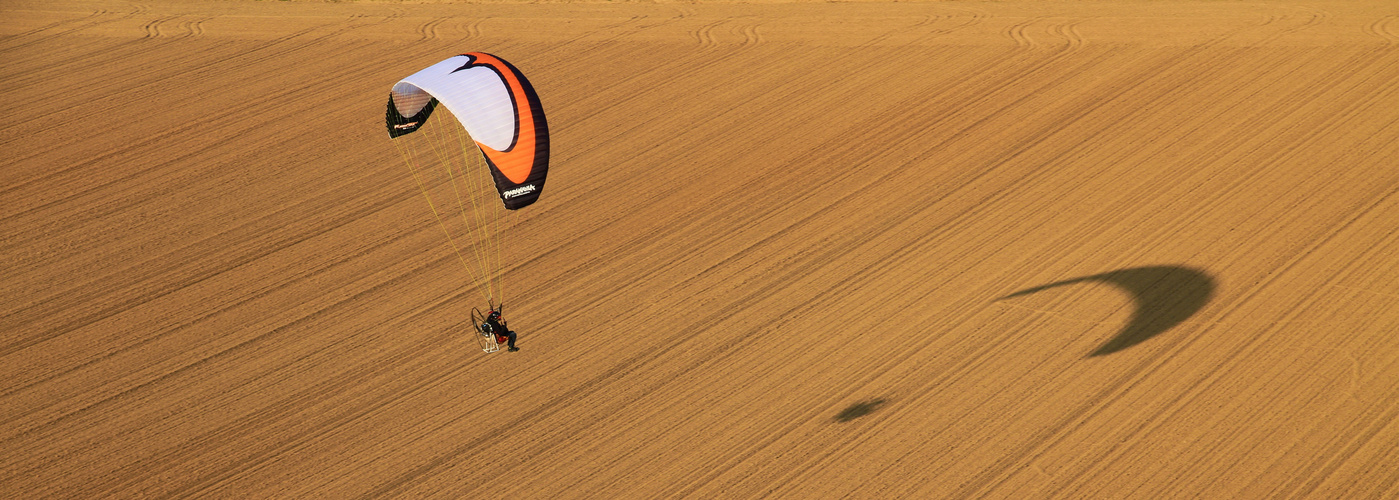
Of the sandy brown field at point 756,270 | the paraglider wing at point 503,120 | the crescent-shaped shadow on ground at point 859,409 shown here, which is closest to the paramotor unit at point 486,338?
the sandy brown field at point 756,270

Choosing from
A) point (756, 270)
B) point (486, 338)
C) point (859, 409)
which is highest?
point (486, 338)

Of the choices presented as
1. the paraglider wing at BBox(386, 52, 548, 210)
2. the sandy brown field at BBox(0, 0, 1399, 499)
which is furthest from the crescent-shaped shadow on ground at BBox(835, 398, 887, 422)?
the paraglider wing at BBox(386, 52, 548, 210)

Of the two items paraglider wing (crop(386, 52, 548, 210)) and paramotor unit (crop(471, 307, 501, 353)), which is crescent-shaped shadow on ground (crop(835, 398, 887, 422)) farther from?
paraglider wing (crop(386, 52, 548, 210))

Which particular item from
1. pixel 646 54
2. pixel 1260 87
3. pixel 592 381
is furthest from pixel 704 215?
pixel 1260 87

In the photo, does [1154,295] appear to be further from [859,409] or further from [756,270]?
[756,270]

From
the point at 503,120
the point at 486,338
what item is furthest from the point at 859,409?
the point at 503,120
